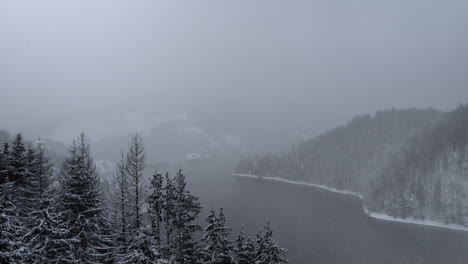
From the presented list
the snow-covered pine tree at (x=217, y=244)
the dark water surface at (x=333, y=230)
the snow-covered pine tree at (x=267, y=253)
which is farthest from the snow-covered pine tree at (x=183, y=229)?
the dark water surface at (x=333, y=230)

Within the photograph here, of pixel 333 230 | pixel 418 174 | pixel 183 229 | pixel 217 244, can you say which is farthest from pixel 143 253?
pixel 418 174

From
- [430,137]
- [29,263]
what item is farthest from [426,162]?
[29,263]

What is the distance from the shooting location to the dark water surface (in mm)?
68938

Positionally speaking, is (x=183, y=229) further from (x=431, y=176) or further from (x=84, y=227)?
(x=431, y=176)

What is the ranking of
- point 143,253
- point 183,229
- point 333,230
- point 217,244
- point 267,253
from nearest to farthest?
point 143,253 → point 217,244 → point 183,229 → point 267,253 → point 333,230

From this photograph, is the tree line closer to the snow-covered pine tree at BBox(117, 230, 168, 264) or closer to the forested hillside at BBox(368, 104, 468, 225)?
the snow-covered pine tree at BBox(117, 230, 168, 264)

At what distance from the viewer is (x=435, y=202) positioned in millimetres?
100875

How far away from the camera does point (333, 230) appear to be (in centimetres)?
8794

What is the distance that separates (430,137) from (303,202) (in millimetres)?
65114

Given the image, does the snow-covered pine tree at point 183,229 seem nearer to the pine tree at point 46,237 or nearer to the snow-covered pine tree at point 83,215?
the snow-covered pine tree at point 83,215

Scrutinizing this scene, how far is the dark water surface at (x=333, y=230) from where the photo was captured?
68.9 metres

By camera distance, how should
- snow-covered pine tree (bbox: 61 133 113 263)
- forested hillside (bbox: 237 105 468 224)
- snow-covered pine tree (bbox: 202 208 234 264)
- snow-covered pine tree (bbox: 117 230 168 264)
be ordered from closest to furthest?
snow-covered pine tree (bbox: 117 230 168 264), snow-covered pine tree (bbox: 61 133 113 263), snow-covered pine tree (bbox: 202 208 234 264), forested hillside (bbox: 237 105 468 224)

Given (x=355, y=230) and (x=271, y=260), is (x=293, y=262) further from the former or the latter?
(x=271, y=260)

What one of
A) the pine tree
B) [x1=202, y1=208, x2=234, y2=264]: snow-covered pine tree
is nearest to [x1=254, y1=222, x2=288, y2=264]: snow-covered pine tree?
[x1=202, y1=208, x2=234, y2=264]: snow-covered pine tree
